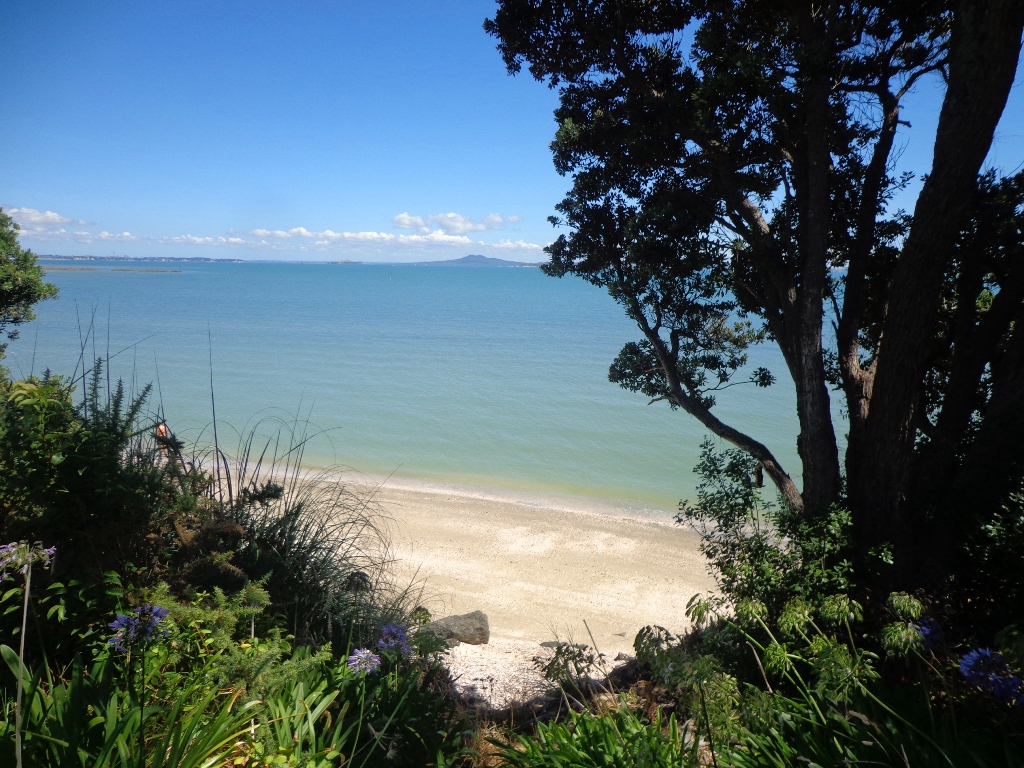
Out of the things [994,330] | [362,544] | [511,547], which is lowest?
[511,547]

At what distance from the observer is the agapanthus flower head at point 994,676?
2344 millimetres

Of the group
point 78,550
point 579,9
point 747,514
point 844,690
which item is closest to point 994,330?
point 747,514

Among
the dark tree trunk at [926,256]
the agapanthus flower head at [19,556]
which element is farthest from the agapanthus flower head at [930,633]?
the agapanthus flower head at [19,556]

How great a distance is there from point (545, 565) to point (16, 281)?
7.99 metres

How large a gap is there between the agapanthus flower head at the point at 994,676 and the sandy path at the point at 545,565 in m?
5.12

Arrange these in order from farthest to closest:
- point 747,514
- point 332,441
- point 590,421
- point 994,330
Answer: point 590,421, point 332,441, point 747,514, point 994,330

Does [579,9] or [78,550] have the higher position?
[579,9]

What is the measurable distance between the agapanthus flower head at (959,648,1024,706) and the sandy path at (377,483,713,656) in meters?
5.12

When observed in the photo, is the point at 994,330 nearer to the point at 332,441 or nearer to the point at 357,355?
the point at 332,441

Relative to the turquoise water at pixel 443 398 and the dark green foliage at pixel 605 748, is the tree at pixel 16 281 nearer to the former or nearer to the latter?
the turquoise water at pixel 443 398

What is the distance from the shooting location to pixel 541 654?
21.9ft

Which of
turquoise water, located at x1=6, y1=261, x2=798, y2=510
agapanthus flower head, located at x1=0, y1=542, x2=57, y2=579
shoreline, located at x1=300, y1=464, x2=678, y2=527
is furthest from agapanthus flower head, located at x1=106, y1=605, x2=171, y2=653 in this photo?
shoreline, located at x1=300, y1=464, x2=678, y2=527

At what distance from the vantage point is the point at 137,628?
2.36m

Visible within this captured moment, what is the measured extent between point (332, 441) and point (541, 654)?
37.0 ft
